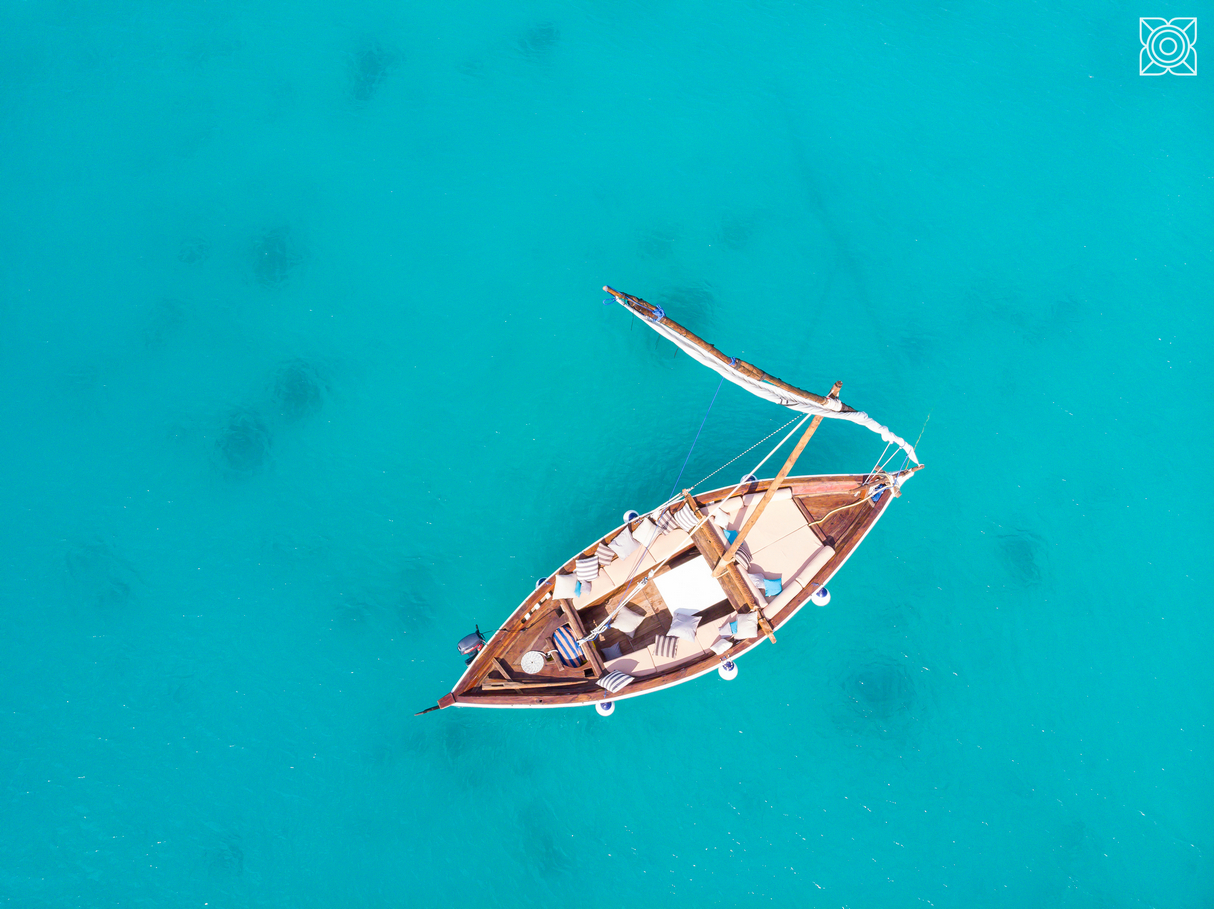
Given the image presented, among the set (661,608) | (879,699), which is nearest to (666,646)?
(661,608)

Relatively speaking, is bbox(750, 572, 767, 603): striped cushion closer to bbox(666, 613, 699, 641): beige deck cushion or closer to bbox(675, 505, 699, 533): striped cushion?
bbox(666, 613, 699, 641): beige deck cushion

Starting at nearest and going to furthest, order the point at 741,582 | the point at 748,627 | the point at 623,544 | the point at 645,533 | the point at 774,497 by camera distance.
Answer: the point at 748,627 < the point at 741,582 < the point at 623,544 < the point at 645,533 < the point at 774,497

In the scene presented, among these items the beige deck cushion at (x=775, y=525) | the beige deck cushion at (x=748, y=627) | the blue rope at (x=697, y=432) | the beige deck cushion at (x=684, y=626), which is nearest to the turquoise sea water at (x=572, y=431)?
the blue rope at (x=697, y=432)

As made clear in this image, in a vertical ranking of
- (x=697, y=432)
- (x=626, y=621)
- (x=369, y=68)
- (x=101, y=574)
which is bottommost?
(x=626, y=621)

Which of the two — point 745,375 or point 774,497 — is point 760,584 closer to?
point 774,497

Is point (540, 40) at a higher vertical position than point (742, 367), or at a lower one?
higher

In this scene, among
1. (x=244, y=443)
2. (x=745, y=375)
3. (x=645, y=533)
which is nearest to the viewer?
(x=745, y=375)

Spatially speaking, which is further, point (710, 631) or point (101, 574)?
point (101, 574)
